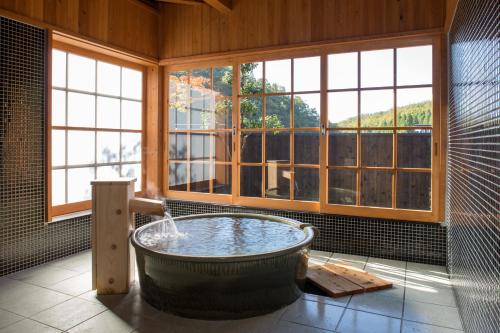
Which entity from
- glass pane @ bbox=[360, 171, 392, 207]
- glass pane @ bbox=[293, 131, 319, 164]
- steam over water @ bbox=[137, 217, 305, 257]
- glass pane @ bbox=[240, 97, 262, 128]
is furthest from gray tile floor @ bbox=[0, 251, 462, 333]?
glass pane @ bbox=[240, 97, 262, 128]

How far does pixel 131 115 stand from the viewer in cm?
475

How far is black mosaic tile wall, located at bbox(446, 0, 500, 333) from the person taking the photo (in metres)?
1.44

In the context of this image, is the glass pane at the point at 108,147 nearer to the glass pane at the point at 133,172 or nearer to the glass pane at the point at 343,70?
the glass pane at the point at 133,172

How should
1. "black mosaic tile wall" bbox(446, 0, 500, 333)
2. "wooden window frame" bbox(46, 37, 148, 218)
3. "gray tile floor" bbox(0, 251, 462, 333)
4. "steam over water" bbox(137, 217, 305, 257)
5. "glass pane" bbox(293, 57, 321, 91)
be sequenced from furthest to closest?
"glass pane" bbox(293, 57, 321, 91) → "wooden window frame" bbox(46, 37, 148, 218) → "steam over water" bbox(137, 217, 305, 257) → "gray tile floor" bbox(0, 251, 462, 333) → "black mosaic tile wall" bbox(446, 0, 500, 333)

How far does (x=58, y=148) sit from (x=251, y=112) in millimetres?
2112

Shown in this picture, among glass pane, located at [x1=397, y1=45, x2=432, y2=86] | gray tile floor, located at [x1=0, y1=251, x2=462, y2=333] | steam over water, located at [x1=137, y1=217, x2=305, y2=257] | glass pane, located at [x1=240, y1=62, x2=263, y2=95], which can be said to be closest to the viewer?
gray tile floor, located at [x1=0, y1=251, x2=462, y2=333]

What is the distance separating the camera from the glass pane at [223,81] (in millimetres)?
4547

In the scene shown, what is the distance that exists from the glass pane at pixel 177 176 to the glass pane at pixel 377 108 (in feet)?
7.65

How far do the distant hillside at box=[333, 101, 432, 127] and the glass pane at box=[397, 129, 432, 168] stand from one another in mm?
100

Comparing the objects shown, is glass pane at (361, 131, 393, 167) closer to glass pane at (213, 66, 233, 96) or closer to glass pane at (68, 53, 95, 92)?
glass pane at (213, 66, 233, 96)

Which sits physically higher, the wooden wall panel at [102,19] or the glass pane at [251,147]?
the wooden wall panel at [102,19]

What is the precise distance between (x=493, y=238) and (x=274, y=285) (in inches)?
55.5

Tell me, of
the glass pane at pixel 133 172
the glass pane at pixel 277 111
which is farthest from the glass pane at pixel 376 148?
the glass pane at pixel 133 172

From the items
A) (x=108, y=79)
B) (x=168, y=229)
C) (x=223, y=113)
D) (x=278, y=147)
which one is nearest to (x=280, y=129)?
(x=278, y=147)
